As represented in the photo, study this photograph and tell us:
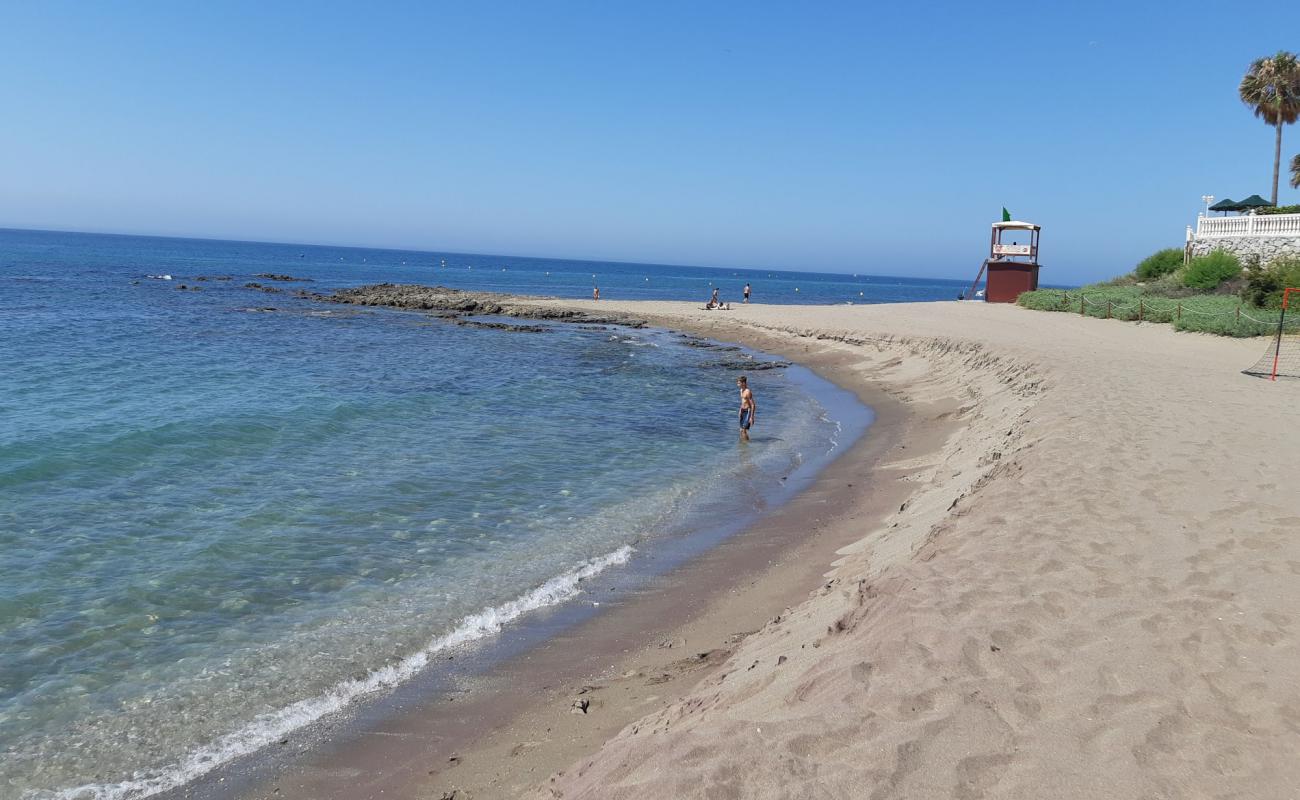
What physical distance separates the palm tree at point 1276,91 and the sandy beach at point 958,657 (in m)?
39.9

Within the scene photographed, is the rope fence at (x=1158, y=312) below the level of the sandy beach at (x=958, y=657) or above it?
above

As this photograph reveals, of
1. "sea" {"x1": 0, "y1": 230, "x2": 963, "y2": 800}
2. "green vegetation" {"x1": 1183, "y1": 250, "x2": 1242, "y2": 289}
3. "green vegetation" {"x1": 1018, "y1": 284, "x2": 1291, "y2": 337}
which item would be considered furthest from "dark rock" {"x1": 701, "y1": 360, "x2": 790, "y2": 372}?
"green vegetation" {"x1": 1183, "y1": 250, "x2": 1242, "y2": 289}

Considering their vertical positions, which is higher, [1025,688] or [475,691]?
[1025,688]

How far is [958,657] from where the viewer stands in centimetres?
526

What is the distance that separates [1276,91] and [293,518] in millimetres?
51833

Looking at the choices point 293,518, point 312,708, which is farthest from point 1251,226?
point 312,708

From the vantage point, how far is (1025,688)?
4883mm

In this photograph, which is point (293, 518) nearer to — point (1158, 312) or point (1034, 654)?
point (1034, 654)

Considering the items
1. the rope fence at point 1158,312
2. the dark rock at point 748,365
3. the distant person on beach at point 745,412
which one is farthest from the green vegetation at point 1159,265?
the distant person on beach at point 745,412

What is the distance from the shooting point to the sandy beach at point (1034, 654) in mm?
4180

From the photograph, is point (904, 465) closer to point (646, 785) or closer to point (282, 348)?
point (646, 785)

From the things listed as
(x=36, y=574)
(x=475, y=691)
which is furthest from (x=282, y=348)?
(x=475, y=691)

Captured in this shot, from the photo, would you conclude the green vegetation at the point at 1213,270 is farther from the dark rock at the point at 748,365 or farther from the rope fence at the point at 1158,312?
the dark rock at the point at 748,365

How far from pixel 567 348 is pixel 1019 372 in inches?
786
